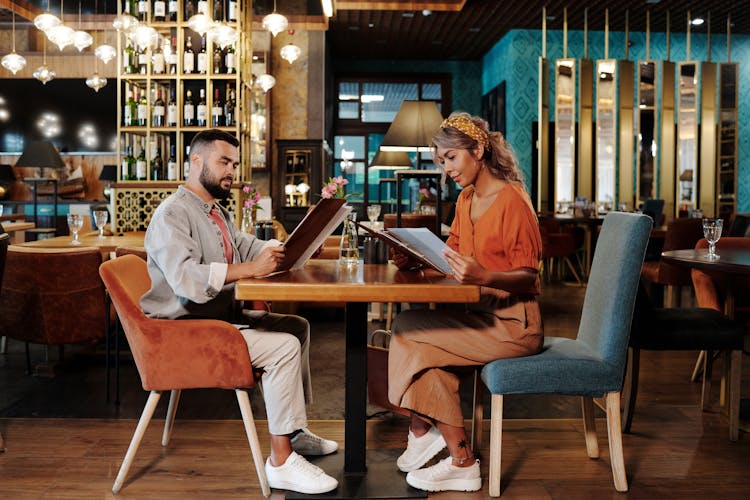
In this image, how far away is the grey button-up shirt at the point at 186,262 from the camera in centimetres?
255

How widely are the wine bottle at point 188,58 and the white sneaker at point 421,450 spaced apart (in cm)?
407

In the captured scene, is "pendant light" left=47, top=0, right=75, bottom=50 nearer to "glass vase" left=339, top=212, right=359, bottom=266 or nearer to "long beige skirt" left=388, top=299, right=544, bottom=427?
"glass vase" left=339, top=212, right=359, bottom=266

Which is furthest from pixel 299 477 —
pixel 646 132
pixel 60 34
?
pixel 646 132

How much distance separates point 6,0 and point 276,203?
14.3ft

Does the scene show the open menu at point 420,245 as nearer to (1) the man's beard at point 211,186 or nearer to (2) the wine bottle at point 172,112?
(1) the man's beard at point 211,186

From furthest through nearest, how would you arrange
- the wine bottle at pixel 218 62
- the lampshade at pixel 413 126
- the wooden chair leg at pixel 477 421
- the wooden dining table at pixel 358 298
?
the wine bottle at pixel 218 62, the lampshade at pixel 413 126, the wooden chair leg at pixel 477 421, the wooden dining table at pixel 358 298

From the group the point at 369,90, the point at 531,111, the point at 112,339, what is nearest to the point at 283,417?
the point at 112,339

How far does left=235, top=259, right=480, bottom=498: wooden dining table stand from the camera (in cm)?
231

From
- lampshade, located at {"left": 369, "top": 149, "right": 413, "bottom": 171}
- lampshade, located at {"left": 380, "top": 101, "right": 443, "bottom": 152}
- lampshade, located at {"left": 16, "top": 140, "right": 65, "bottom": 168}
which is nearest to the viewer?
lampshade, located at {"left": 380, "top": 101, "right": 443, "bottom": 152}

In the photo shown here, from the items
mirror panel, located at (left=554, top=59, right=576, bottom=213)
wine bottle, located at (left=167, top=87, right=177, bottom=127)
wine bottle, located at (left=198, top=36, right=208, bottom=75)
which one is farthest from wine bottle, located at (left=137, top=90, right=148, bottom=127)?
mirror panel, located at (left=554, top=59, right=576, bottom=213)

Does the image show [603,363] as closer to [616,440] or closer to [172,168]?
[616,440]

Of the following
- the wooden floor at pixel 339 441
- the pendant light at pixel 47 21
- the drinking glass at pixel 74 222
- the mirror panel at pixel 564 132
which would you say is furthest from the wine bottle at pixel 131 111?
the mirror panel at pixel 564 132

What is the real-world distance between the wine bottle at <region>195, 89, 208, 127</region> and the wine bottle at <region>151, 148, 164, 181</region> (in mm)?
448

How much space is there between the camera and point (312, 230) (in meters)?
2.64
